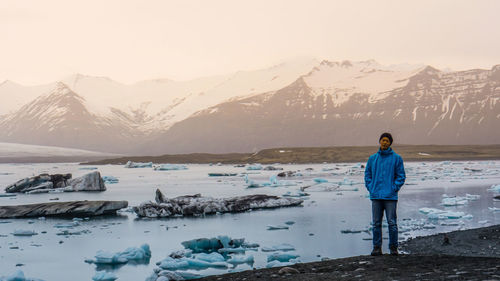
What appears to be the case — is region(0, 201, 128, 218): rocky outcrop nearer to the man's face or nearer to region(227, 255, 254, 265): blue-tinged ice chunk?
region(227, 255, 254, 265): blue-tinged ice chunk

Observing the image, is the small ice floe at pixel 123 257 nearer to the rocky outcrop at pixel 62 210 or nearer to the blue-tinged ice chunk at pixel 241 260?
the blue-tinged ice chunk at pixel 241 260

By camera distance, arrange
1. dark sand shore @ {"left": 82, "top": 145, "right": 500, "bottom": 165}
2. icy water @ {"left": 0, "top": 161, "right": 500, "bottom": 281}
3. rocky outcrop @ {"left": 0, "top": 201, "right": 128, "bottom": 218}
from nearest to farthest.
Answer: icy water @ {"left": 0, "top": 161, "right": 500, "bottom": 281} → rocky outcrop @ {"left": 0, "top": 201, "right": 128, "bottom": 218} → dark sand shore @ {"left": 82, "top": 145, "right": 500, "bottom": 165}

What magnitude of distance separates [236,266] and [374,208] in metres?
3.53

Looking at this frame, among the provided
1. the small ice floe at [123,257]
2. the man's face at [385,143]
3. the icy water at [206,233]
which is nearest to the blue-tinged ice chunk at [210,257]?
A: the icy water at [206,233]

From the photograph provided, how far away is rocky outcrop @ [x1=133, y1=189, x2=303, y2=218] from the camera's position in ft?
75.1

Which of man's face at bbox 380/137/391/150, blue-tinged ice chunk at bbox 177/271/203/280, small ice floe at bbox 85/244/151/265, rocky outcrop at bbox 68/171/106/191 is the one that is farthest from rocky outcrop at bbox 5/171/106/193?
man's face at bbox 380/137/391/150

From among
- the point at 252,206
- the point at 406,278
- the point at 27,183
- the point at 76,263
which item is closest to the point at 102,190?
the point at 27,183

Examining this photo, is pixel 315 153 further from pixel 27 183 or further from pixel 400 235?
pixel 400 235

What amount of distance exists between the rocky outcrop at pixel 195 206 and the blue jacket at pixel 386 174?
12904 mm

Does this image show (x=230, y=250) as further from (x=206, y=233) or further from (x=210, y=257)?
(x=206, y=233)

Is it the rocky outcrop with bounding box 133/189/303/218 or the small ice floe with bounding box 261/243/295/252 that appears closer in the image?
the small ice floe with bounding box 261/243/295/252

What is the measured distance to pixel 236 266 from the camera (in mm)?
13039

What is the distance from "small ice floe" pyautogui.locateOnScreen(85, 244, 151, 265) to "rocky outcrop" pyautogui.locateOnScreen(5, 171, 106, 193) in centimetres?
2549

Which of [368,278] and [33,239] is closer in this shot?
[368,278]
